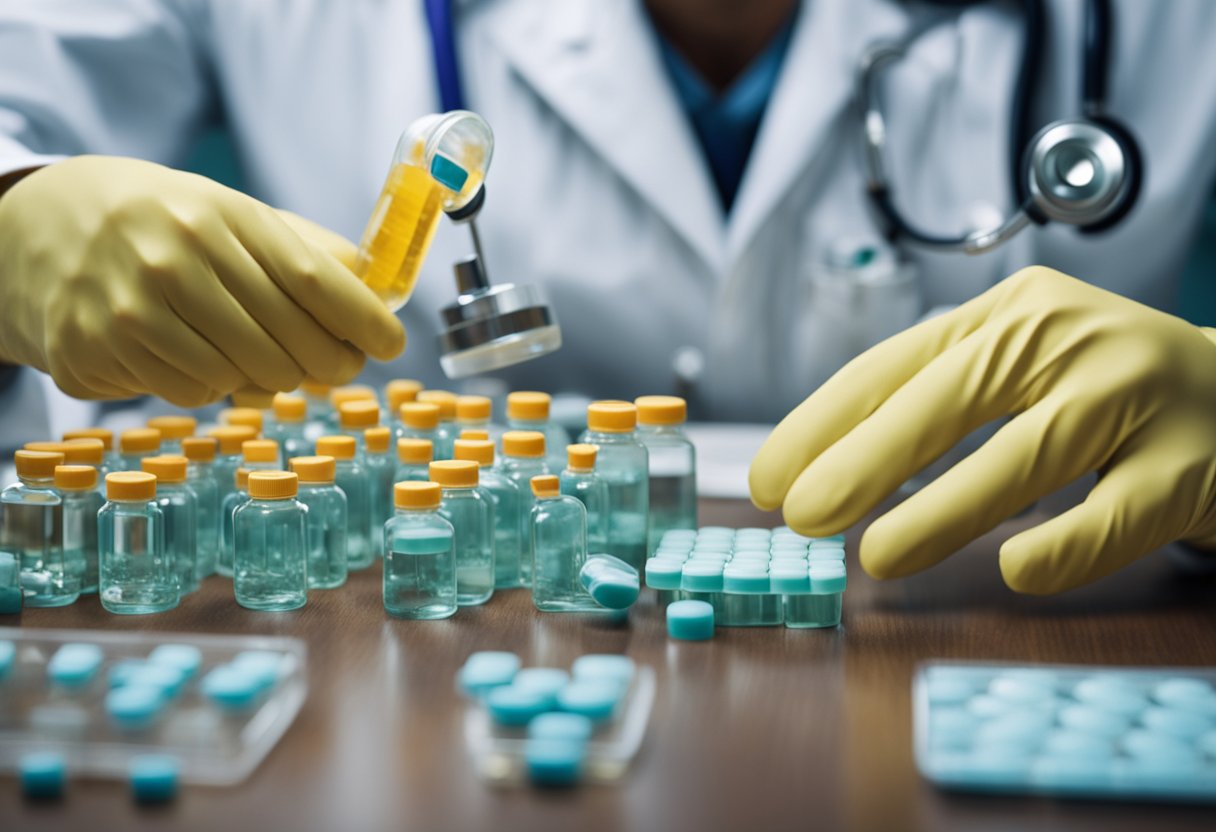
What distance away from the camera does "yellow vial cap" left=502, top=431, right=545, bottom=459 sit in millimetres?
1186

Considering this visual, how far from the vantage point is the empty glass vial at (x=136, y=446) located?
1.25 m

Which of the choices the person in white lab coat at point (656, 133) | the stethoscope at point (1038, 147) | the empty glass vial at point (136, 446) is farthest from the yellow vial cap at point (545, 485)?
the person in white lab coat at point (656, 133)

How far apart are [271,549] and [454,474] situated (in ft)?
0.65

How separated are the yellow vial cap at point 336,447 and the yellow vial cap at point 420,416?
0.08 metres

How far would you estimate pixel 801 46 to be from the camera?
1889 mm

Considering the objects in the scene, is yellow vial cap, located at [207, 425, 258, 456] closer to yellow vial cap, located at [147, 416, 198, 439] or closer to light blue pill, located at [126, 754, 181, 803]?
yellow vial cap, located at [147, 416, 198, 439]

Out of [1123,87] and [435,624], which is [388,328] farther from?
[1123,87]

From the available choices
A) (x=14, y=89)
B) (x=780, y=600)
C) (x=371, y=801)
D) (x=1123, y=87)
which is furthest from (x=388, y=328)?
(x=1123, y=87)

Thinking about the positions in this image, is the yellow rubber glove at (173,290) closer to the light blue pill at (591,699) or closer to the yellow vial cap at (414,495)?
the yellow vial cap at (414,495)

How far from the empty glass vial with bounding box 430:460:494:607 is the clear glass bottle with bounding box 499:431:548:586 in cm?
→ 5

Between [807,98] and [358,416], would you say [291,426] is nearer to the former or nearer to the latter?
[358,416]

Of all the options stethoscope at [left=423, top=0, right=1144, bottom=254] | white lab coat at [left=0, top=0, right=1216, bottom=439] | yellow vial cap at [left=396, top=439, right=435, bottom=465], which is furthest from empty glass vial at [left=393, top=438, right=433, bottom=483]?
white lab coat at [left=0, top=0, right=1216, bottom=439]

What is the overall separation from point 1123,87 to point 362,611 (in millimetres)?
1509

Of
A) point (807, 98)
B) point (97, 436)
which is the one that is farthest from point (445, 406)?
point (807, 98)
